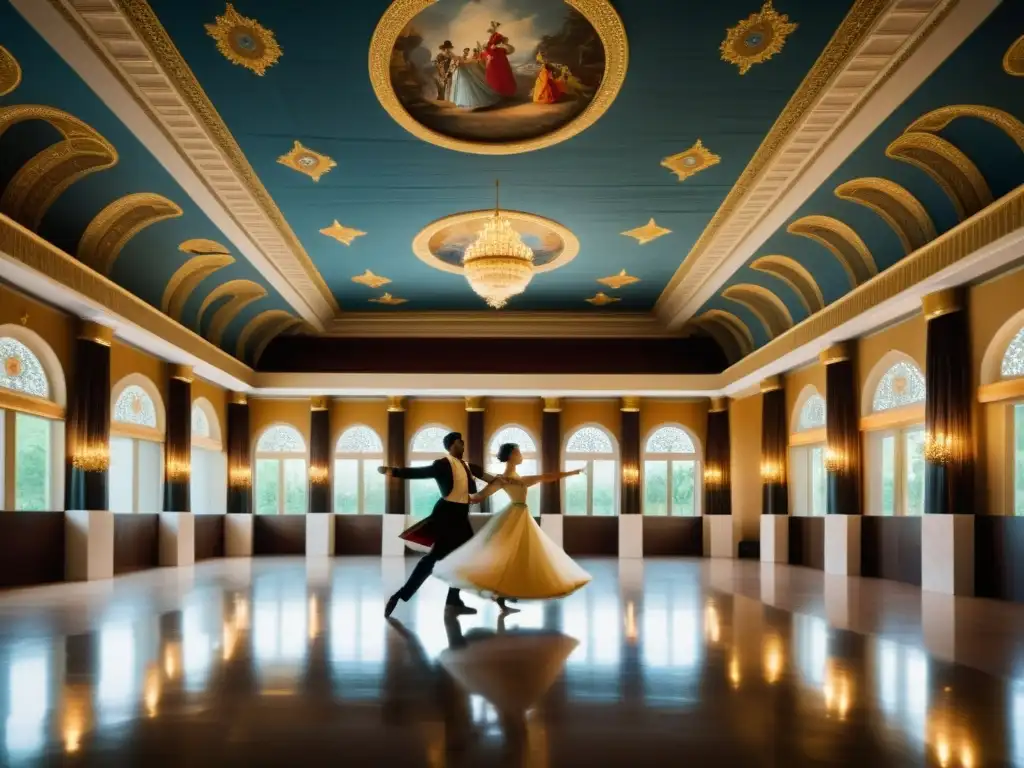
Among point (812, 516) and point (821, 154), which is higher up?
point (821, 154)

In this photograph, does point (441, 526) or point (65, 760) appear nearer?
point (65, 760)

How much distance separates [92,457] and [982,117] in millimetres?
12455

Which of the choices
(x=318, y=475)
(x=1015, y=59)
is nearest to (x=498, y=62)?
(x=1015, y=59)

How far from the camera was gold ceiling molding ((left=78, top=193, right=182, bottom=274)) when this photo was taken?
12.0 metres

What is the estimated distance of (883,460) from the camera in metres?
14.8

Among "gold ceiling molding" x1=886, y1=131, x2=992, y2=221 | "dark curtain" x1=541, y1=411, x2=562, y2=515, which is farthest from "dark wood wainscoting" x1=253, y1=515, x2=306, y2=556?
"gold ceiling molding" x1=886, y1=131, x2=992, y2=221

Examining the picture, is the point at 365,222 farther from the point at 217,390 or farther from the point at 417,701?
the point at 417,701

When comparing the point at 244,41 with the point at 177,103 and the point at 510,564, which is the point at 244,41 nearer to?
the point at 177,103

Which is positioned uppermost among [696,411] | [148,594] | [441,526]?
Answer: [696,411]

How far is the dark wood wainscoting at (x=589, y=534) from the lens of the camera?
2320 centimetres

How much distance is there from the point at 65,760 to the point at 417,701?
1623mm

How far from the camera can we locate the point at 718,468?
22.7m

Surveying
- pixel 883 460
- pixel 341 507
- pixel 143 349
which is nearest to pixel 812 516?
pixel 883 460

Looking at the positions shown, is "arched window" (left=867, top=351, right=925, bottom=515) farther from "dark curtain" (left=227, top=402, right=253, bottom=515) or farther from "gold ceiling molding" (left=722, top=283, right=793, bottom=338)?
"dark curtain" (left=227, top=402, right=253, bottom=515)
